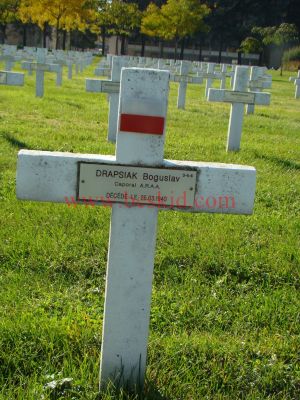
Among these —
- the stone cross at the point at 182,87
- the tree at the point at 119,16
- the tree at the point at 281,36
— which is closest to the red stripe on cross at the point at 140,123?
the stone cross at the point at 182,87

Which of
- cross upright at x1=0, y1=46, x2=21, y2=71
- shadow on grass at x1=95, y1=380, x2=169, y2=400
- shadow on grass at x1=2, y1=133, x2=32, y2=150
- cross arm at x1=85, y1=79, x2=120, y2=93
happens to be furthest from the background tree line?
shadow on grass at x1=95, y1=380, x2=169, y2=400

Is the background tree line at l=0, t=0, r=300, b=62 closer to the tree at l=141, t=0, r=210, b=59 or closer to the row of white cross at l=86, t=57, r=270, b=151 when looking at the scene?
the tree at l=141, t=0, r=210, b=59

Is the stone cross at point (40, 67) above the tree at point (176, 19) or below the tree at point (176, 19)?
below

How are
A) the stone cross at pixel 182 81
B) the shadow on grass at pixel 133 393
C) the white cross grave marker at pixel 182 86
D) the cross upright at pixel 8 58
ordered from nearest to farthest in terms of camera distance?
the shadow on grass at pixel 133 393 < the stone cross at pixel 182 81 < the white cross grave marker at pixel 182 86 < the cross upright at pixel 8 58

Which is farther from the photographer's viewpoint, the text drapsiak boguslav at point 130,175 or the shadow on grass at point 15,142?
the shadow on grass at point 15,142

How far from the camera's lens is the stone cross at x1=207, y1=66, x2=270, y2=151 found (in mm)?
8203

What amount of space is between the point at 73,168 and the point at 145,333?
76 cm

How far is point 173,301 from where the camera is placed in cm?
328

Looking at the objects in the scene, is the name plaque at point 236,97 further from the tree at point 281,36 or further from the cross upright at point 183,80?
the tree at point 281,36

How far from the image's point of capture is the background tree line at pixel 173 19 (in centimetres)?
4177

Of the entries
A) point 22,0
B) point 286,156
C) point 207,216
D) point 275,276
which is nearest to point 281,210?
point 207,216

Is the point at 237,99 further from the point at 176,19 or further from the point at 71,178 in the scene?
the point at 176,19

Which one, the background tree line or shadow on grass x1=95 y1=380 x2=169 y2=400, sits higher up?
the background tree line

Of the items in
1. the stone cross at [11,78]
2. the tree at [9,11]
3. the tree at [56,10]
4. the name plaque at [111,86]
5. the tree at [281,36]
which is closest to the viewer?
the stone cross at [11,78]
